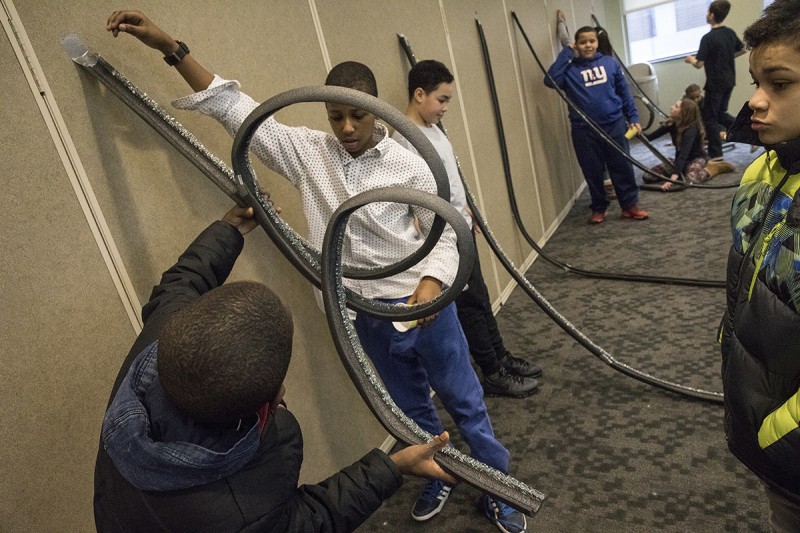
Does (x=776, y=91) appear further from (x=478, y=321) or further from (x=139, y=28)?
(x=478, y=321)

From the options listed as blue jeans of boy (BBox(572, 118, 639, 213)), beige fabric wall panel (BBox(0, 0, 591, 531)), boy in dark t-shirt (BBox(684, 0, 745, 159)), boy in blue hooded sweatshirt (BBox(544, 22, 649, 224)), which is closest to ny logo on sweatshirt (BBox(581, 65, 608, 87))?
boy in blue hooded sweatshirt (BBox(544, 22, 649, 224))

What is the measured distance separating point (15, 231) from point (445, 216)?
2.69 ft

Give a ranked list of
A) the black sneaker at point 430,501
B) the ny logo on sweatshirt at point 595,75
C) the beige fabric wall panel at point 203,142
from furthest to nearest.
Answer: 1. the ny logo on sweatshirt at point 595,75
2. the black sneaker at point 430,501
3. the beige fabric wall panel at point 203,142

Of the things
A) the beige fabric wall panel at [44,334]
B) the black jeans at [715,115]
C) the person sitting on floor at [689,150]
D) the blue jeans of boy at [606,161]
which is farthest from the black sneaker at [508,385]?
the black jeans at [715,115]

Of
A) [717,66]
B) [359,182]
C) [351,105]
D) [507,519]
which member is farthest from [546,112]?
[351,105]

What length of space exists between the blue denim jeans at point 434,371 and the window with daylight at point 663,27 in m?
6.58

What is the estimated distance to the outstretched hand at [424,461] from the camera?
970 mm

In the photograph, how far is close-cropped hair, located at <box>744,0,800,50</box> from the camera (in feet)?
2.68

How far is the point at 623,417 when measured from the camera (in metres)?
1.98

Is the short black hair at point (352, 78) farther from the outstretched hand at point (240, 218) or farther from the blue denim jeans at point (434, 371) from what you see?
the blue denim jeans at point (434, 371)

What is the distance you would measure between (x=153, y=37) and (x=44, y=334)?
655 mm

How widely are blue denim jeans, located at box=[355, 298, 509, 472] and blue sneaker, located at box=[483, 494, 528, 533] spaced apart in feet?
0.40

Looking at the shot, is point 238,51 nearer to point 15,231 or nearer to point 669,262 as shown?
point 15,231

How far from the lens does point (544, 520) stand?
1.62m
